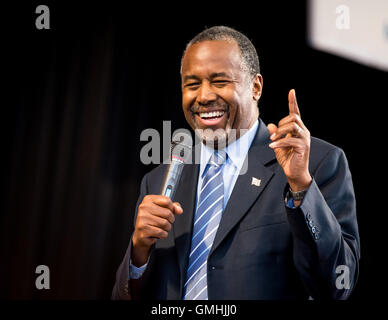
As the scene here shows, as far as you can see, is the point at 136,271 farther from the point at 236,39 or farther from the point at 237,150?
the point at 236,39

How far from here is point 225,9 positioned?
2551 mm

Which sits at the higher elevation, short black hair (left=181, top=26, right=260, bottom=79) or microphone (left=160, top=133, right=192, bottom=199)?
short black hair (left=181, top=26, right=260, bottom=79)

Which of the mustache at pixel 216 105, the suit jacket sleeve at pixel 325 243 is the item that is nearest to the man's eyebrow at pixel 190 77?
the mustache at pixel 216 105

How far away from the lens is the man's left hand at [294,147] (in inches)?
42.3

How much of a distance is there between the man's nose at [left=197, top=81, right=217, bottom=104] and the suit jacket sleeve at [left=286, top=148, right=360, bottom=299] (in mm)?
563

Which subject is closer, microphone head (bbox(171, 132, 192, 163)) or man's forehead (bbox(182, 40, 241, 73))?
microphone head (bbox(171, 132, 192, 163))

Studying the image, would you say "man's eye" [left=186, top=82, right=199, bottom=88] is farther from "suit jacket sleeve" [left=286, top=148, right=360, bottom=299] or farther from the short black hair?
"suit jacket sleeve" [left=286, top=148, right=360, bottom=299]

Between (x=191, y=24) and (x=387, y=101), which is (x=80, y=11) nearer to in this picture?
(x=191, y=24)

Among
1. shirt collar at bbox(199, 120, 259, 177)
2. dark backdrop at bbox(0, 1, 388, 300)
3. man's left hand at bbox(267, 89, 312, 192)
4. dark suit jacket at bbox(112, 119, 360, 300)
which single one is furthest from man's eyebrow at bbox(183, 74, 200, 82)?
dark backdrop at bbox(0, 1, 388, 300)

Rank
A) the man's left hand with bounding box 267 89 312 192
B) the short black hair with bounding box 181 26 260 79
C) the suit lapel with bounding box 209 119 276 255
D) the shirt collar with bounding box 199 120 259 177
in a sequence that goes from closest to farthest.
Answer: the man's left hand with bounding box 267 89 312 192 < the suit lapel with bounding box 209 119 276 255 < the shirt collar with bounding box 199 120 259 177 < the short black hair with bounding box 181 26 260 79

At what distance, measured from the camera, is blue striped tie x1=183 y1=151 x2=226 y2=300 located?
1.31m

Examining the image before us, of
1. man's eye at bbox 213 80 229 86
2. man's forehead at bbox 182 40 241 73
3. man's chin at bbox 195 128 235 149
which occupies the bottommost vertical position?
man's chin at bbox 195 128 235 149

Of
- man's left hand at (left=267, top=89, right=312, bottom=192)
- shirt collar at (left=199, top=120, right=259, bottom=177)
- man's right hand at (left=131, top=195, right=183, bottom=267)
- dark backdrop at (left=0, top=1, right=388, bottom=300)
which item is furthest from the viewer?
dark backdrop at (left=0, top=1, right=388, bottom=300)

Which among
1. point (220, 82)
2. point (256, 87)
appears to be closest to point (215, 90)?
point (220, 82)
